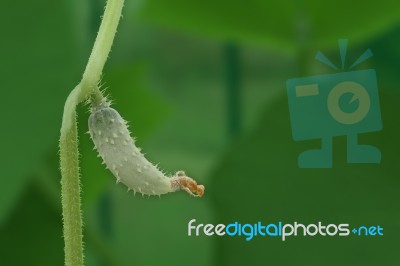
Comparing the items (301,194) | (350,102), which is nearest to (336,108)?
(350,102)

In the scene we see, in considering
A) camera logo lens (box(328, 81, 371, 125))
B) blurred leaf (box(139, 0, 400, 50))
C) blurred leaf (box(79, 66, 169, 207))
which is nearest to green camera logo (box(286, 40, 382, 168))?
camera logo lens (box(328, 81, 371, 125))

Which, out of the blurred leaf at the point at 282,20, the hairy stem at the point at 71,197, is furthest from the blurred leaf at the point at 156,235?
the hairy stem at the point at 71,197

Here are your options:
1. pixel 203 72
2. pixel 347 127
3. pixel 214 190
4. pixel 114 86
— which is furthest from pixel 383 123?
pixel 203 72

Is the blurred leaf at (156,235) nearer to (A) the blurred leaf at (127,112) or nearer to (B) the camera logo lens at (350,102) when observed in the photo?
(A) the blurred leaf at (127,112)

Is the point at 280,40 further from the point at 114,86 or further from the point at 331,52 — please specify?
the point at 114,86

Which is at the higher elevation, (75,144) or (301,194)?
(301,194)

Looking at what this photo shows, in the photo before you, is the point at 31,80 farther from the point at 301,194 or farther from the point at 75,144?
the point at 75,144

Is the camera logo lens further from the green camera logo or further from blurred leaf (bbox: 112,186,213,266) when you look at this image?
blurred leaf (bbox: 112,186,213,266)
